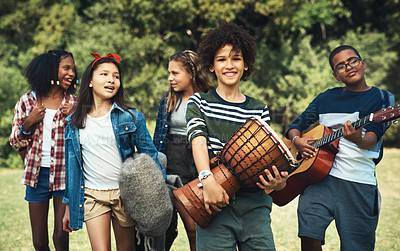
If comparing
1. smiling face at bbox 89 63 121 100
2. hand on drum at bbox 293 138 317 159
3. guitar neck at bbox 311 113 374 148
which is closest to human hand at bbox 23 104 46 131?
smiling face at bbox 89 63 121 100

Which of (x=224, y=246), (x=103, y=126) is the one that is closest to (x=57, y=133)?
(x=103, y=126)

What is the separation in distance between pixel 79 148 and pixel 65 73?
1121mm

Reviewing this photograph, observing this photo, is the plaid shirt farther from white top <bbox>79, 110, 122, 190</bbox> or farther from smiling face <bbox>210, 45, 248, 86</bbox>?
smiling face <bbox>210, 45, 248, 86</bbox>

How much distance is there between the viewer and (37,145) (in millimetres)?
3479

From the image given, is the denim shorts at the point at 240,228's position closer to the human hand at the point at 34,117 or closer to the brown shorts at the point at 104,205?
the brown shorts at the point at 104,205

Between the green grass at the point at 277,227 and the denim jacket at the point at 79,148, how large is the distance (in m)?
2.23

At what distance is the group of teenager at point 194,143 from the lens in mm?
2363

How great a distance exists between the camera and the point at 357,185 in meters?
2.97

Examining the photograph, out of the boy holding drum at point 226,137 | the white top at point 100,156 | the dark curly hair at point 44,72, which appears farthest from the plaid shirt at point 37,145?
the boy holding drum at point 226,137

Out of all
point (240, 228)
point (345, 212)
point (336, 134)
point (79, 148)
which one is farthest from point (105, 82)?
point (345, 212)

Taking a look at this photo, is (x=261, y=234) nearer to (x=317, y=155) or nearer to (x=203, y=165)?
(x=203, y=165)

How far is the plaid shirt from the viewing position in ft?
11.2

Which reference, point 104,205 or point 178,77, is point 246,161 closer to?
point 104,205

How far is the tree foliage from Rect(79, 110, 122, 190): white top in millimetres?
12159
